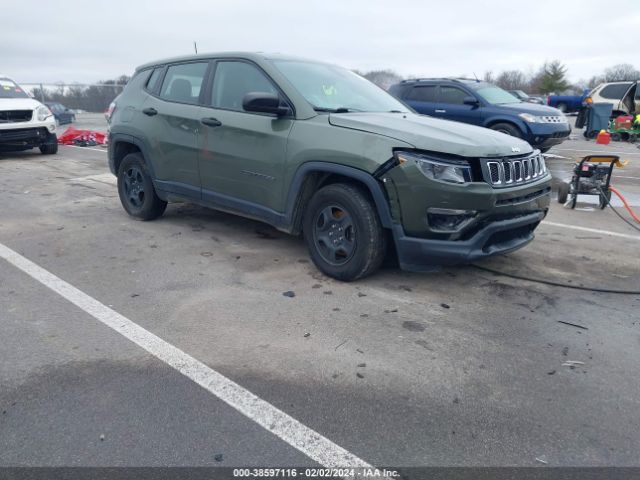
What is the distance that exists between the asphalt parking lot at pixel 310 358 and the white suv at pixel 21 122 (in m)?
7.40

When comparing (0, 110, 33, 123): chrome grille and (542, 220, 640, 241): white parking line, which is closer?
(542, 220, 640, 241): white parking line

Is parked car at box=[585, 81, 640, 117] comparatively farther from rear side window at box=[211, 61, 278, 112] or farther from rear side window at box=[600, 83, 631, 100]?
rear side window at box=[211, 61, 278, 112]

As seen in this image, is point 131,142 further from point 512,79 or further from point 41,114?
point 512,79

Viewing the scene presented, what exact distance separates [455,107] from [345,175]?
8491mm

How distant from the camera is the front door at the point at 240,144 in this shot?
444cm

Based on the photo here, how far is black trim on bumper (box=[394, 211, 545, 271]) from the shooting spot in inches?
147

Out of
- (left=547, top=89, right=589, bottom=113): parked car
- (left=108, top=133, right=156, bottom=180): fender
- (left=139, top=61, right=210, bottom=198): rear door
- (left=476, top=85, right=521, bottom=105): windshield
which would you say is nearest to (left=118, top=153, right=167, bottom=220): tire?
(left=108, top=133, right=156, bottom=180): fender

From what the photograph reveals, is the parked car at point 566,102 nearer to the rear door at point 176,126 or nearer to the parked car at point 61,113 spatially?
the parked car at point 61,113

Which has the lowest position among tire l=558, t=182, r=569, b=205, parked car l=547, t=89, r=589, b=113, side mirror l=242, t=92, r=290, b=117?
tire l=558, t=182, r=569, b=205

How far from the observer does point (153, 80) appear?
5.81m

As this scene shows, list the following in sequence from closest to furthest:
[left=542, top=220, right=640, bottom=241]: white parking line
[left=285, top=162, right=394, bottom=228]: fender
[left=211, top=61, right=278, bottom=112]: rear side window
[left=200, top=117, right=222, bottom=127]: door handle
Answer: [left=285, top=162, right=394, bottom=228]: fender
[left=211, top=61, right=278, bottom=112]: rear side window
[left=200, top=117, right=222, bottom=127]: door handle
[left=542, top=220, right=640, bottom=241]: white parking line

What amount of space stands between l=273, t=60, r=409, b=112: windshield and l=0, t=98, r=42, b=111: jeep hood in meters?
9.11

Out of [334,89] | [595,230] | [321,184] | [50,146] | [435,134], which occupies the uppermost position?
[334,89]

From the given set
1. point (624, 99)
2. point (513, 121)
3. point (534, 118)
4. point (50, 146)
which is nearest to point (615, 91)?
point (624, 99)
